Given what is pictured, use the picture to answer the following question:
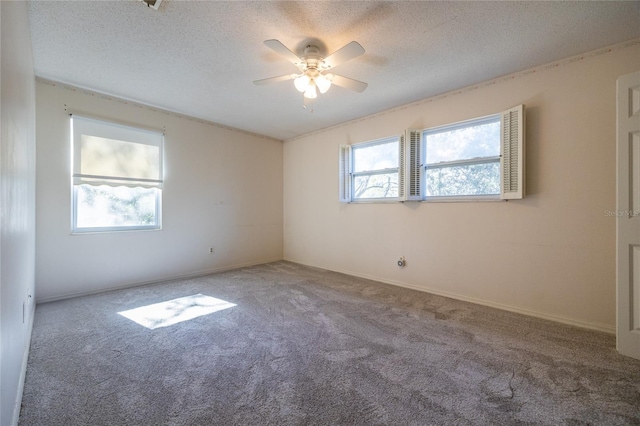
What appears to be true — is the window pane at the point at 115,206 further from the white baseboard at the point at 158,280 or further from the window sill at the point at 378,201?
the window sill at the point at 378,201

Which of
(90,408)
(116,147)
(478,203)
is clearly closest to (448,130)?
(478,203)

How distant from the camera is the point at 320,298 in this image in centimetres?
332

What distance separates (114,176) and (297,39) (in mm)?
3050

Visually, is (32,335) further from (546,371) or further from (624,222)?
(624,222)

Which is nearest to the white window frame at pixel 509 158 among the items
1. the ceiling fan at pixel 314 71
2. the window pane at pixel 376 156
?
the window pane at pixel 376 156

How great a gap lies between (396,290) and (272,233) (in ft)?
9.50

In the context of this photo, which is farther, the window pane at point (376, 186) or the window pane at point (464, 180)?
the window pane at point (376, 186)

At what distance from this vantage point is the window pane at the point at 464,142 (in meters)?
3.10

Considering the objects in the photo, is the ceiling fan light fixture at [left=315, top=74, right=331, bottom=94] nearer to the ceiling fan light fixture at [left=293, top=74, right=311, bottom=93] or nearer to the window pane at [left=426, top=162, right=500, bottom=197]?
the ceiling fan light fixture at [left=293, top=74, right=311, bottom=93]

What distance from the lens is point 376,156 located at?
14.0ft

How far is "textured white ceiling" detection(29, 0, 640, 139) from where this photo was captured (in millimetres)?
1994

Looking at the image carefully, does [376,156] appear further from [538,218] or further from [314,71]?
Answer: [538,218]

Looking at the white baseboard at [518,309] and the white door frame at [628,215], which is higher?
the white door frame at [628,215]

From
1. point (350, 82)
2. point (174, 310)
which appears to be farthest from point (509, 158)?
point (174, 310)
